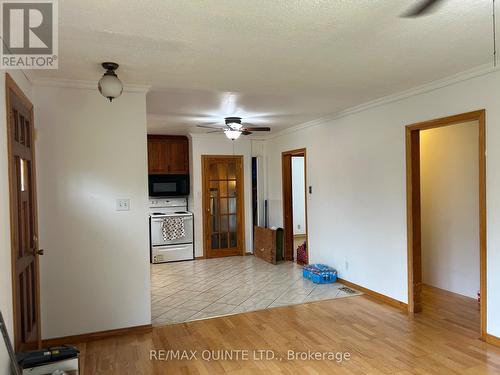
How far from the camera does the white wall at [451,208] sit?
427cm

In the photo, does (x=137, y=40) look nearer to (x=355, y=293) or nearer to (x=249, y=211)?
(x=355, y=293)

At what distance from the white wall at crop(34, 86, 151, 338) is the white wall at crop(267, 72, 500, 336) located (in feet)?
8.80

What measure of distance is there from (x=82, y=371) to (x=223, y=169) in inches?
189

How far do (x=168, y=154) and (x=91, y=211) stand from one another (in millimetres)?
3840

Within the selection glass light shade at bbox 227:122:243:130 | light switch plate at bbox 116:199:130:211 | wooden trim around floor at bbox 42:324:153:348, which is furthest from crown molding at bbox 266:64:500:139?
wooden trim around floor at bbox 42:324:153:348

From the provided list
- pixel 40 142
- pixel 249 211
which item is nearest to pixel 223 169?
pixel 249 211

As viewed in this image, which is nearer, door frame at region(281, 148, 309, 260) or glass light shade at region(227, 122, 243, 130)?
glass light shade at region(227, 122, 243, 130)

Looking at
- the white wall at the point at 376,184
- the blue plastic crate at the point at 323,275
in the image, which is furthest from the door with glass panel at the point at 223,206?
the blue plastic crate at the point at 323,275

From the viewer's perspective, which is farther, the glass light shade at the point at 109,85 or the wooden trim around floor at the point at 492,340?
the wooden trim around floor at the point at 492,340

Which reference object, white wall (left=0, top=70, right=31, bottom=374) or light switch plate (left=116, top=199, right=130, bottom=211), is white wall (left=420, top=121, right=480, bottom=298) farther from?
white wall (left=0, top=70, right=31, bottom=374)

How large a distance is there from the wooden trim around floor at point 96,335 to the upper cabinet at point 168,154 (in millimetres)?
3877

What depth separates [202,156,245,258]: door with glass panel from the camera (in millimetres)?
7039

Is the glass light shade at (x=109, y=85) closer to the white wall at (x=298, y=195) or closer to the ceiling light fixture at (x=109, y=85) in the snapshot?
the ceiling light fixture at (x=109, y=85)

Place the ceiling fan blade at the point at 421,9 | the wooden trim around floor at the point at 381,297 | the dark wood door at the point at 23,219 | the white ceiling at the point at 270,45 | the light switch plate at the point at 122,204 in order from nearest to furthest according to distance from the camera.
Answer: the ceiling fan blade at the point at 421,9
the white ceiling at the point at 270,45
the dark wood door at the point at 23,219
the light switch plate at the point at 122,204
the wooden trim around floor at the point at 381,297
